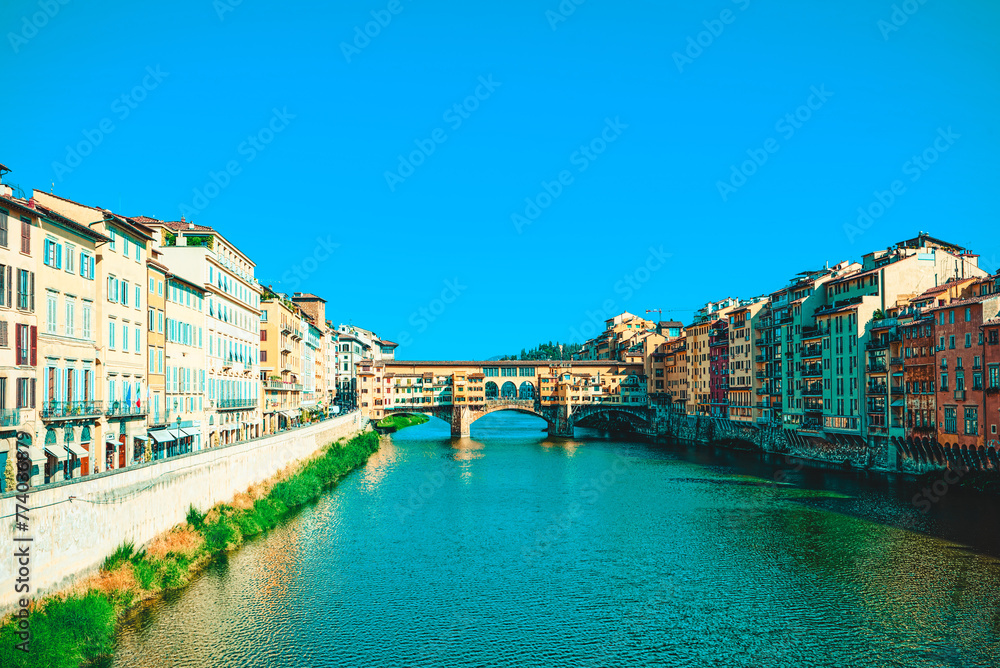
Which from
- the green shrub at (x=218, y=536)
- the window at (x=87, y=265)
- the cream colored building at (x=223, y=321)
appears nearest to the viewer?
the window at (x=87, y=265)

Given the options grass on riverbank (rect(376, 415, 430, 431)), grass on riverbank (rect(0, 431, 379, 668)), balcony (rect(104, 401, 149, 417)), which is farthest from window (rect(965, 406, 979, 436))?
grass on riverbank (rect(376, 415, 430, 431))

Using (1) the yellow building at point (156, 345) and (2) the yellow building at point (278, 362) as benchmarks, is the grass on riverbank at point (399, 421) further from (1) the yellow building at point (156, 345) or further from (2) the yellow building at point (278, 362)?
(1) the yellow building at point (156, 345)

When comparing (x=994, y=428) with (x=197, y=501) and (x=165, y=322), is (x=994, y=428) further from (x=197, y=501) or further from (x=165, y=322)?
(x=165, y=322)

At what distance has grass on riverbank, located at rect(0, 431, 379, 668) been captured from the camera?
64.8 feet

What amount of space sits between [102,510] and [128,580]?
2.73m

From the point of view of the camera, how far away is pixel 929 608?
2817 cm

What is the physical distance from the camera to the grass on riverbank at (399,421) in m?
123

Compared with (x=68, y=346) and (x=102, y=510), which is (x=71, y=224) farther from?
(x=102, y=510)

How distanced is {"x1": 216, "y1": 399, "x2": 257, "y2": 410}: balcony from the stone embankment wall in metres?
13.6

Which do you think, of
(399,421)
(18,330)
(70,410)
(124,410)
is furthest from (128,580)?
(399,421)

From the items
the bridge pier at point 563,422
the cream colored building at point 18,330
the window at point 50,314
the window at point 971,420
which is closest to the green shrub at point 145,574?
the cream colored building at point 18,330

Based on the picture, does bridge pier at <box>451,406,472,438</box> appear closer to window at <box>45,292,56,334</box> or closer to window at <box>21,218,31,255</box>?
window at <box>45,292,56,334</box>

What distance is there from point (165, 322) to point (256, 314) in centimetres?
2412

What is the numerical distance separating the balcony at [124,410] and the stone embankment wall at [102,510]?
14.3 feet
